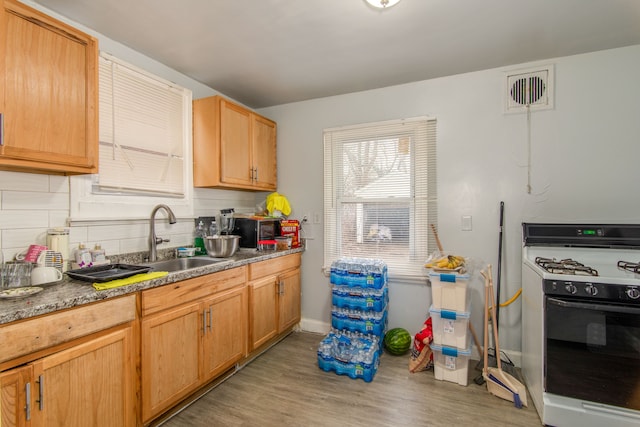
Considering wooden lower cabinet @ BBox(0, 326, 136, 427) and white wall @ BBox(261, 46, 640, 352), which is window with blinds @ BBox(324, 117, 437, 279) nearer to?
white wall @ BBox(261, 46, 640, 352)

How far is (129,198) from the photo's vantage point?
232cm

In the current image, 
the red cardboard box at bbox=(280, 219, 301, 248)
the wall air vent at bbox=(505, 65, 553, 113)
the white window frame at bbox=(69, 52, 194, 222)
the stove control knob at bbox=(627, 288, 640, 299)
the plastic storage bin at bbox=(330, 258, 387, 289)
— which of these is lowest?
the plastic storage bin at bbox=(330, 258, 387, 289)

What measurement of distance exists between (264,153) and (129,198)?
1437 millimetres

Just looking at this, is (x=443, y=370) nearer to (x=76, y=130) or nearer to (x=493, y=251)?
(x=493, y=251)

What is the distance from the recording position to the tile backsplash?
1.71 metres

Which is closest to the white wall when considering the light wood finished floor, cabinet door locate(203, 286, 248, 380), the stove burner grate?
the stove burner grate

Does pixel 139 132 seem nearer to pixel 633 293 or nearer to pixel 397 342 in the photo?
pixel 397 342

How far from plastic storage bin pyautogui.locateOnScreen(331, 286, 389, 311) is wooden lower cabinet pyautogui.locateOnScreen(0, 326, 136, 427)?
1.68 metres

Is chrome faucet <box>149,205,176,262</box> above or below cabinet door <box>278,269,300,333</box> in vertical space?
above

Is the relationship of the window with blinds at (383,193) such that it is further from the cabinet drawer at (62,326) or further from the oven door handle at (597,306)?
the cabinet drawer at (62,326)

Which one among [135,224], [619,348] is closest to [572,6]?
[619,348]

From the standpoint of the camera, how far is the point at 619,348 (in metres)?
1.69

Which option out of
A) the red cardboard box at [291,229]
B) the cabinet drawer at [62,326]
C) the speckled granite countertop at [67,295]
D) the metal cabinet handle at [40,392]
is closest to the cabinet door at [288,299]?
the red cardboard box at [291,229]

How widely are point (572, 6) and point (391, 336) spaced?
2.74 metres
